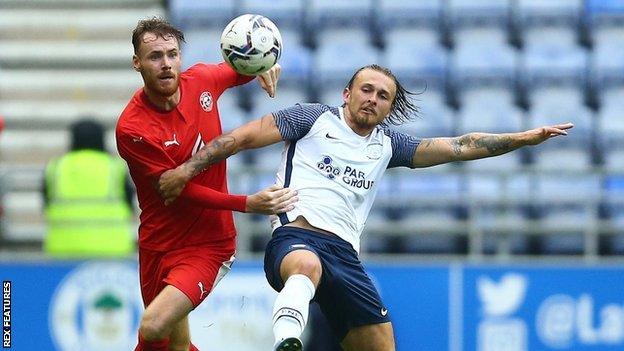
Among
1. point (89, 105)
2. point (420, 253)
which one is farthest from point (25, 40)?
point (420, 253)

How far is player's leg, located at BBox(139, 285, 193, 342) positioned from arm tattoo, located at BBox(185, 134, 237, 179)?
0.62m

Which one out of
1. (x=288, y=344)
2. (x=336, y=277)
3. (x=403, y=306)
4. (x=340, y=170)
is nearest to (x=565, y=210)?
(x=403, y=306)

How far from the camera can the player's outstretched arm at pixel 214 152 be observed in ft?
23.5

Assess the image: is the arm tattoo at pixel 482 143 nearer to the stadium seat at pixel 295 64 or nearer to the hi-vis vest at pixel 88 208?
the hi-vis vest at pixel 88 208

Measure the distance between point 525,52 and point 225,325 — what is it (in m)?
3.78

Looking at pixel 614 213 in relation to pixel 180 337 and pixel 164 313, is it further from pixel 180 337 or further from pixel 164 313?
pixel 164 313

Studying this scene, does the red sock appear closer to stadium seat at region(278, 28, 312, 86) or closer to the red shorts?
the red shorts

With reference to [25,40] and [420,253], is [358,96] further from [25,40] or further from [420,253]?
[25,40]

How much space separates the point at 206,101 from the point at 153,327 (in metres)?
1.19

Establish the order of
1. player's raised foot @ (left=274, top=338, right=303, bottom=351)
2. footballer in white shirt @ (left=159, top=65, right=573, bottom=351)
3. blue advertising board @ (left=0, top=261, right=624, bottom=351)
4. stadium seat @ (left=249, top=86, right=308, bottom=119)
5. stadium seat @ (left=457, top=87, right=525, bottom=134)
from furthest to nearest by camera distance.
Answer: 1. stadium seat @ (left=249, top=86, right=308, bottom=119)
2. stadium seat @ (left=457, top=87, right=525, bottom=134)
3. blue advertising board @ (left=0, top=261, right=624, bottom=351)
4. footballer in white shirt @ (left=159, top=65, right=573, bottom=351)
5. player's raised foot @ (left=274, top=338, right=303, bottom=351)

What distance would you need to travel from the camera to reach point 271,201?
23.5ft

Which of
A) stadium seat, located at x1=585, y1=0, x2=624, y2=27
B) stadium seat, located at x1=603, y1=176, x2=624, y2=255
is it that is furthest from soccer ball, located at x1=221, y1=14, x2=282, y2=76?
stadium seat, located at x1=585, y1=0, x2=624, y2=27

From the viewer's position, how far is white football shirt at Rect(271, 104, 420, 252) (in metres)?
7.35

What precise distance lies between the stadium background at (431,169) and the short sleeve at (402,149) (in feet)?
9.04
